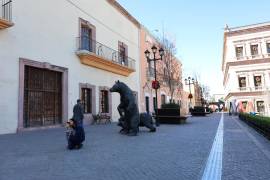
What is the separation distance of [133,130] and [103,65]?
10104mm

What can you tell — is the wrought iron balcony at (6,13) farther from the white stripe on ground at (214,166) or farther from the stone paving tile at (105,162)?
the white stripe on ground at (214,166)

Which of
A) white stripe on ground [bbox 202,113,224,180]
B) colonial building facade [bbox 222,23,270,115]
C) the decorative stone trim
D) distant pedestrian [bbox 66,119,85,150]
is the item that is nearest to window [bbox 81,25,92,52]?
the decorative stone trim

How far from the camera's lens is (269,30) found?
42.7m

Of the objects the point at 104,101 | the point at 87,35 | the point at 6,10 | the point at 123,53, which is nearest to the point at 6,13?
the point at 6,10

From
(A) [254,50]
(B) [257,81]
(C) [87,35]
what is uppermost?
(A) [254,50]

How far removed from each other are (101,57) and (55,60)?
4.35 m

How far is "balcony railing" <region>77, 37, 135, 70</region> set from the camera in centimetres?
1747

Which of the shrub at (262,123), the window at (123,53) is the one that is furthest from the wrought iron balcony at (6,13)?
the window at (123,53)

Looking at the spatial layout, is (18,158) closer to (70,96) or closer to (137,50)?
(70,96)

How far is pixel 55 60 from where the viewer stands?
597 inches

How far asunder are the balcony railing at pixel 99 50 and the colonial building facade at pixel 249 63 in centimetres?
2456

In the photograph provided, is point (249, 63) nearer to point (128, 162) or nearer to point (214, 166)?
point (214, 166)

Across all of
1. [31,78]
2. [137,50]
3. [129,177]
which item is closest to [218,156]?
[129,177]

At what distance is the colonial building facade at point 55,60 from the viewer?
1220 centimetres
